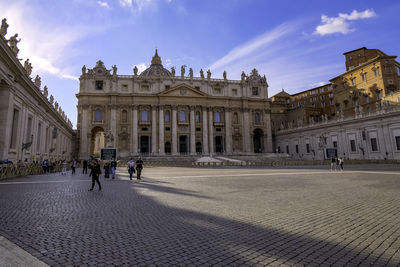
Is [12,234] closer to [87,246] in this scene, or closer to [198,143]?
[87,246]

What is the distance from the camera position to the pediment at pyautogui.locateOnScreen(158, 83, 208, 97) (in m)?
52.4

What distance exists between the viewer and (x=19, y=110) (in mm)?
19719

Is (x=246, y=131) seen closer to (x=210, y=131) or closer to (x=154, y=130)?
(x=210, y=131)

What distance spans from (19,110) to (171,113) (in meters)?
34.4

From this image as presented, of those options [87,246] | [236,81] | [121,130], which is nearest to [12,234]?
[87,246]

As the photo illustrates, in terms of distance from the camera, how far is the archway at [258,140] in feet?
196

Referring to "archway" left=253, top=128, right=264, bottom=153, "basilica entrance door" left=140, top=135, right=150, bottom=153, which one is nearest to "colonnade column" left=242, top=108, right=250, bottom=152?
"archway" left=253, top=128, right=264, bottom=153

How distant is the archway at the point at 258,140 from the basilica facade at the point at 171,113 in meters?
0.39

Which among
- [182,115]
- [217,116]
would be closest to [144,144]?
[182,115]

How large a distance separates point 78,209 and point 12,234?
218 centimetres

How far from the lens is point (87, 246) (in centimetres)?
375

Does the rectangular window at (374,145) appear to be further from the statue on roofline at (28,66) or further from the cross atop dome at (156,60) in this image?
the cross atop dome at (156,60)

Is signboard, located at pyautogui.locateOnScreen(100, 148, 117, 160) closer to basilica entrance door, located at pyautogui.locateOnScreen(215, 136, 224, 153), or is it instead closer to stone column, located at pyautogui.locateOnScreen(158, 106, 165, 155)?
stone column, located at pyautogui.locateOnScreen(158, 106, 165, 155)

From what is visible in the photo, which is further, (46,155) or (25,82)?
(46,155)
